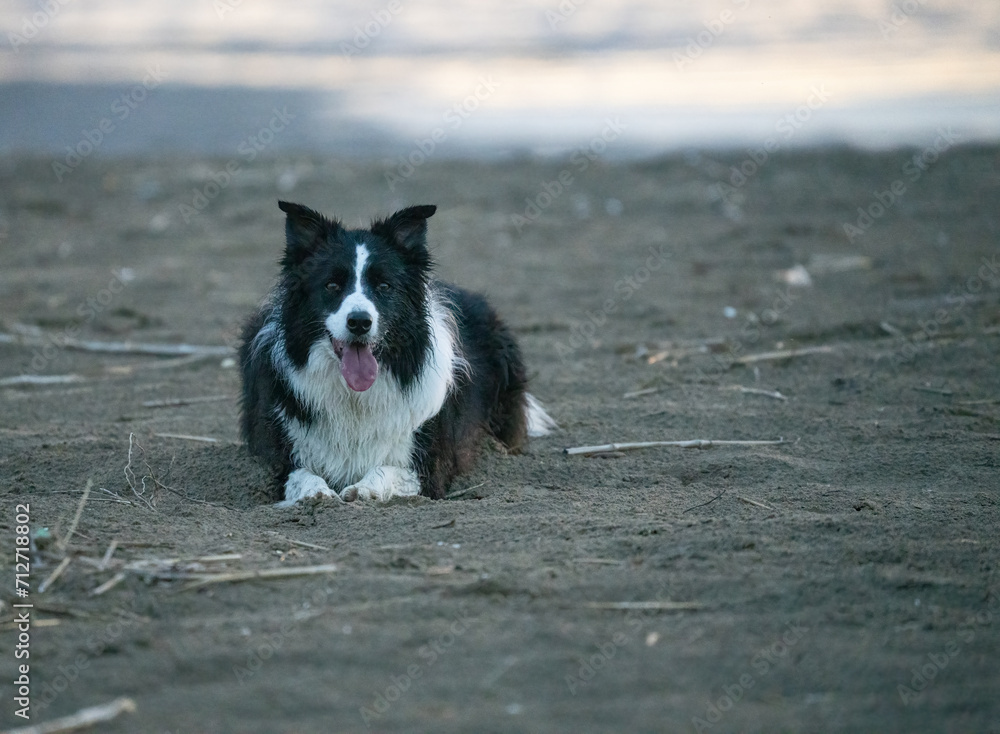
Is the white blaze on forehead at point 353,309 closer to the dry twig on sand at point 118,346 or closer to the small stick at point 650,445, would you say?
the small stick at point 650,445

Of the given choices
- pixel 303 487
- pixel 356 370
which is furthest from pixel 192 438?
pixel 356 370

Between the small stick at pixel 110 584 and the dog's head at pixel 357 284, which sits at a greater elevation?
the dog's head at pixel 357 284

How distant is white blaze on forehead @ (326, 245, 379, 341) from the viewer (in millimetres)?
6316

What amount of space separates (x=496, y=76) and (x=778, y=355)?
59.9 feet

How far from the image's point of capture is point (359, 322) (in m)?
6.30

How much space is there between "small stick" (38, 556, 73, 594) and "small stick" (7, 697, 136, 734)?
3.39 feet

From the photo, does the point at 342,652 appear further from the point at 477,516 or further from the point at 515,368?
the point at 515,368

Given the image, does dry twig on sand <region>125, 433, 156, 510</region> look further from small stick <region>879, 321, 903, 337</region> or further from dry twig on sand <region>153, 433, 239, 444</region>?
small stick <region>879, 321, 903, 337</region>

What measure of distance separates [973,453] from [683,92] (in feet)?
60.8

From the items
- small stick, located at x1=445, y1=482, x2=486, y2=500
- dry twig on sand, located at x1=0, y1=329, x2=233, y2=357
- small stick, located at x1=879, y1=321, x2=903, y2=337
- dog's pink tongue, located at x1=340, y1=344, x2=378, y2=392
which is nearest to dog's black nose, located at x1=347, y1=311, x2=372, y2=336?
dog's pink tongue, located at x1=340, y1=344, x2=378, y2=392

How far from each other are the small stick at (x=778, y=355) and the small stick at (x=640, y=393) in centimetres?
94

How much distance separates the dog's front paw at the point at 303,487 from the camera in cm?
646

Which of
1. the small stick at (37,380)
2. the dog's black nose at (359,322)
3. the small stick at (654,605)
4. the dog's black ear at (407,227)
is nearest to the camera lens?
the small stick at (654,605)

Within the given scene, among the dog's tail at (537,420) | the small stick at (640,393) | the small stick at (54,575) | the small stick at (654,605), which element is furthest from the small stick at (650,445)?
the small stick at (54,575)
